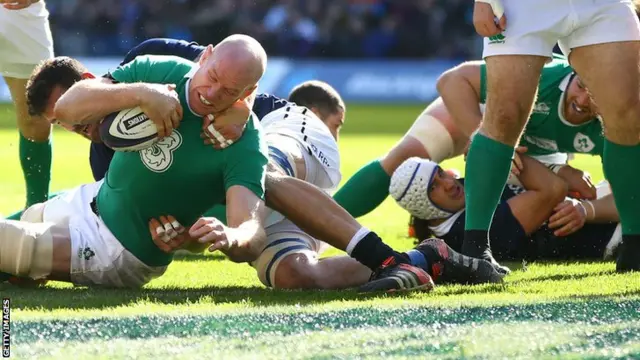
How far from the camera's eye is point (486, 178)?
4949 mm

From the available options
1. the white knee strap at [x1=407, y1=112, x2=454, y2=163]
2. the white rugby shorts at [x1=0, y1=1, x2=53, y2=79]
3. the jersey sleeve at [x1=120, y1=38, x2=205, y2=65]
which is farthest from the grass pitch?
the white rugby shorts at [x1=0, y1=1, x2=53, y2=79]

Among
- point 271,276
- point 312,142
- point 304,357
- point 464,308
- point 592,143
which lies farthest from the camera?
point 592,143

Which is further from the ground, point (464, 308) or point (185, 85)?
point (185, 85)

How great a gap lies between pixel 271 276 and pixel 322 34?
18.1 m

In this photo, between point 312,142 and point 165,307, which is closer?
point 165,307

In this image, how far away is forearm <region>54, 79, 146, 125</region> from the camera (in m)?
4.23

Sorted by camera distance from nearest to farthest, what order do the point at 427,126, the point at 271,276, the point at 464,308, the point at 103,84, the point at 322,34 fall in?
the point at 464,308 → the point at 103,84 → the point at 271,276 → the point at 427,126 → the point at 322,34

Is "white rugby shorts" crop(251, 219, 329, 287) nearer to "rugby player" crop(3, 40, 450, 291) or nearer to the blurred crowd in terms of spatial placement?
"rugby player" crop(3, 40, 450, 291)

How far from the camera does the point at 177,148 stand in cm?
439

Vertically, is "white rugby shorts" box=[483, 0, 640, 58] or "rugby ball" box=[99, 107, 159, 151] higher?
"white rugby shorts" box=[483, 0, 640, 58]

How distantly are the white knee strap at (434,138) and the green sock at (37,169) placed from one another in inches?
80.2

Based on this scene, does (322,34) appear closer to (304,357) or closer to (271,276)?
(271,276)

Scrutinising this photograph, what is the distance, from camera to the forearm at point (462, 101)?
19.8ft

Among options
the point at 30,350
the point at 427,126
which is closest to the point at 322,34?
the point at 427,126
